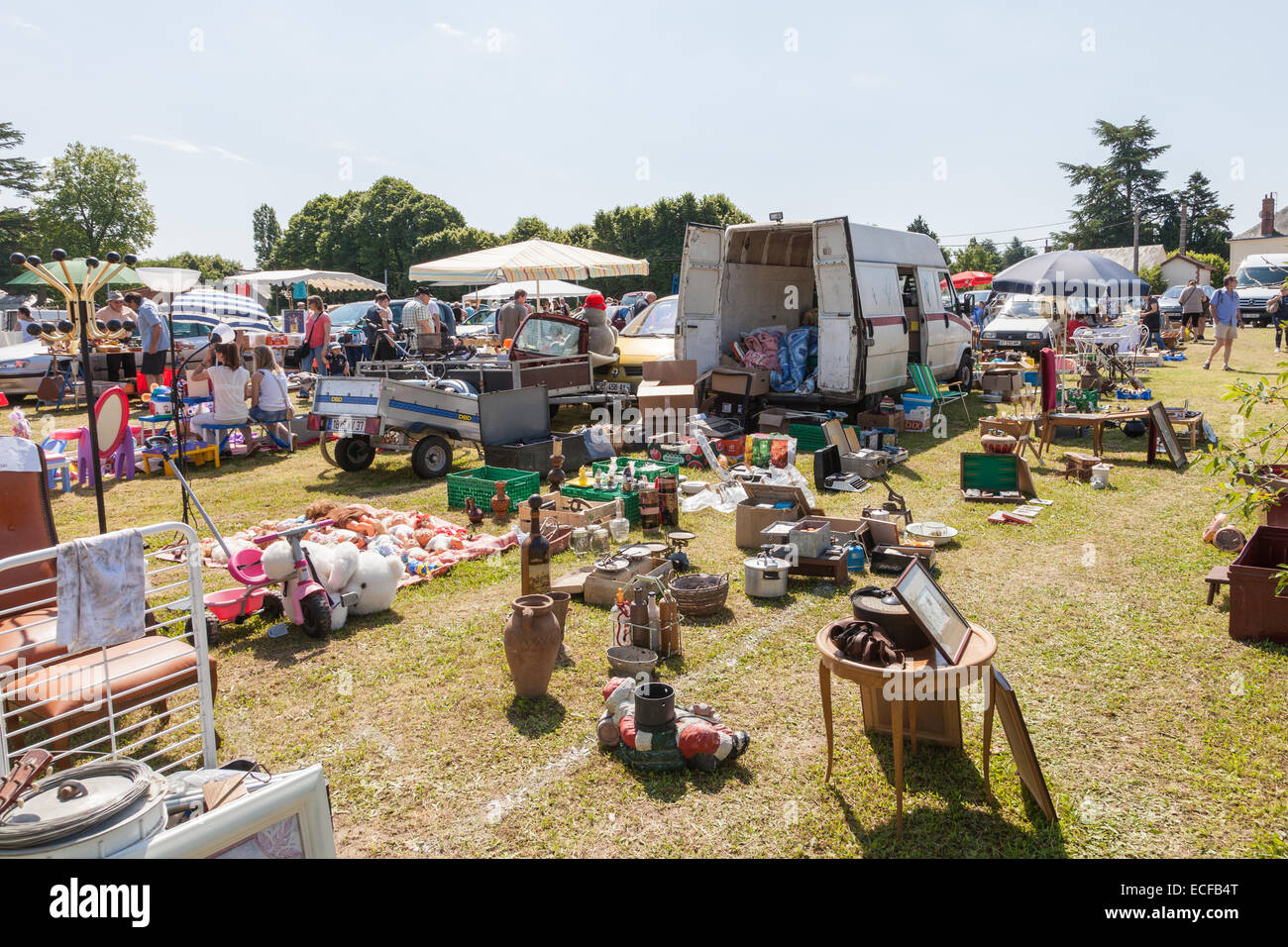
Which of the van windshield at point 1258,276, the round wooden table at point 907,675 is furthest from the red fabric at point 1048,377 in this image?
the van windshield at point 1258,276

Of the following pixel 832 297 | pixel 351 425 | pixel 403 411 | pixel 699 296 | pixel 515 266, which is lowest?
pixel 351 425

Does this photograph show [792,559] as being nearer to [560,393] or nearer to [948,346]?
[560,393]

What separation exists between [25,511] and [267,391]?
739 cm

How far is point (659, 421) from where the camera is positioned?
11625mm

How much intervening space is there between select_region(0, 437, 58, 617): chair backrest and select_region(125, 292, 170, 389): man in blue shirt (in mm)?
10850

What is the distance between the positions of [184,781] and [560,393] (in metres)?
9.70

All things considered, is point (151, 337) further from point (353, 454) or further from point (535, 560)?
point (535, 560)

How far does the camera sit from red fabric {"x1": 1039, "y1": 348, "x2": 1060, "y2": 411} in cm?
1045

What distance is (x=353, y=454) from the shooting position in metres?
10.7

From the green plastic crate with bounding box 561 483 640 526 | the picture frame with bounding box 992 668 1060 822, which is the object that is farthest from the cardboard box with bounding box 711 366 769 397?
the picture frame with bounding box 992 668 1060 822

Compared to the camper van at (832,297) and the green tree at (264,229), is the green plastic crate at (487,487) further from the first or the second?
the green tree at (264,229)

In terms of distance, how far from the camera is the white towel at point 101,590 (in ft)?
9.48

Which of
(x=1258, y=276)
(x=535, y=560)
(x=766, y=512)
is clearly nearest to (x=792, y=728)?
(x=535, y=560)
